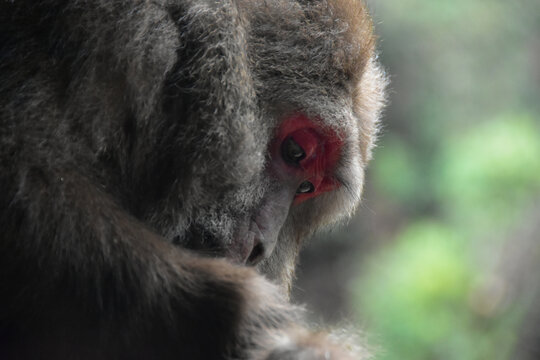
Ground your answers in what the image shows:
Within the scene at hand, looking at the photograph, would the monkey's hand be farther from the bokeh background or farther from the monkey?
the bokeh background

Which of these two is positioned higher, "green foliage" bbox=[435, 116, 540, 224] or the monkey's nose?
"green foliage" bbox=[435, 116, 540, 224]

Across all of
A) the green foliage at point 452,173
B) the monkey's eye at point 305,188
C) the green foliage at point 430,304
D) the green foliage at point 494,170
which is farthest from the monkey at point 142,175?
the green foliage at point 494,170

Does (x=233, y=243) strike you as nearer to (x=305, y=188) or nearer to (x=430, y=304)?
(x=305, y=188)

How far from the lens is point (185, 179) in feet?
7.70

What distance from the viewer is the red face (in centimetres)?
265

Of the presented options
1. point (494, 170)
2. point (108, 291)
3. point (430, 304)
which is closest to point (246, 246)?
point (108, 291)

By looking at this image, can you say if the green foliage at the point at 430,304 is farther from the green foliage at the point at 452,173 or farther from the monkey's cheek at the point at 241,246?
the monkey's cheek at the point at 241,246

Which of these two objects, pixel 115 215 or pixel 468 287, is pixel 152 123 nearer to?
pixel 115 215

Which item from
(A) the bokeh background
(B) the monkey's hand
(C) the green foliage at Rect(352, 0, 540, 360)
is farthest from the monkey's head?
(C) the green foliage at Rect(352, 0, 540, 360)

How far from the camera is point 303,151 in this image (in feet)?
8.88

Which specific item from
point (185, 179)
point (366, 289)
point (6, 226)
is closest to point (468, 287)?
point (366, 289)

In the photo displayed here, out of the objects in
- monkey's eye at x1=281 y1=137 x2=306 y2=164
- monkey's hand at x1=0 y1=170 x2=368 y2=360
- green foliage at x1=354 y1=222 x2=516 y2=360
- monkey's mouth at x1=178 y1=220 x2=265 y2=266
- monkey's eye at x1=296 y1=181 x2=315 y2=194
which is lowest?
monkey's hand at x1=0 y1=170 x2=368 y2=360

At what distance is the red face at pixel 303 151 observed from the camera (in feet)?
8.71

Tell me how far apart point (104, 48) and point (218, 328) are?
2.82 ft
